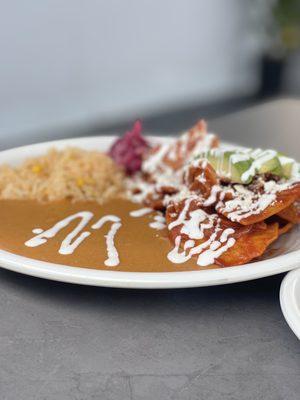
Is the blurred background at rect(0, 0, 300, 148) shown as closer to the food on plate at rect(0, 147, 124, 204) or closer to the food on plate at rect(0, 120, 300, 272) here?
the food on plate at rect(0, 147, 124, 204)

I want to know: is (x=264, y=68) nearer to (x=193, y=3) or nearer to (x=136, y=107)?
(x=193, y=3)

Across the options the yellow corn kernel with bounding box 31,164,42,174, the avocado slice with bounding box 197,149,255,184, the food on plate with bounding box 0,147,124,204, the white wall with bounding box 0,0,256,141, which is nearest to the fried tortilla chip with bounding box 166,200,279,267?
the avocado slice with bounding box 197,149,255,184

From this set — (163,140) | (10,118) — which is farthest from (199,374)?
(10,118)

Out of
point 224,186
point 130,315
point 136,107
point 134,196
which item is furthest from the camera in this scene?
point 136,107

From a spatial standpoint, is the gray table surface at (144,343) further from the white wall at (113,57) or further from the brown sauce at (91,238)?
the white wall at (113,57)

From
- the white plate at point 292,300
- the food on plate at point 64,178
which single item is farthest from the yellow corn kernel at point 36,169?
the white plate at point 292,300
